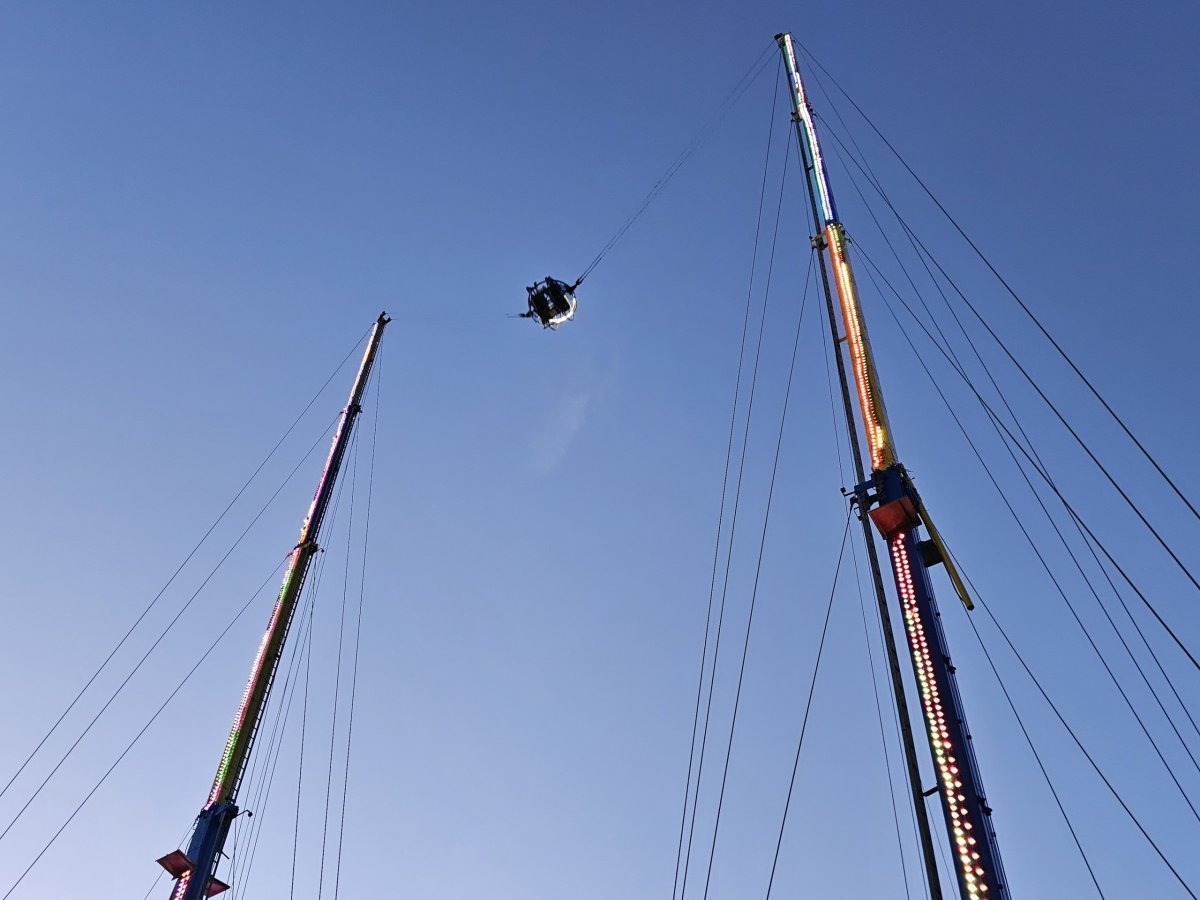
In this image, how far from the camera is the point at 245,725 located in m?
23.2

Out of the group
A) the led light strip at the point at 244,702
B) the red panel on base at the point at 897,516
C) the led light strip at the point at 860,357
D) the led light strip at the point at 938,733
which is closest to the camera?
the led light strip at the point at 938,733

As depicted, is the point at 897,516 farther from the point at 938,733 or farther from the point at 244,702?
the point at 244,702

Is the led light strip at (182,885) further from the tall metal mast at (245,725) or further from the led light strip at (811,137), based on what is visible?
the led light strip at (811,137)

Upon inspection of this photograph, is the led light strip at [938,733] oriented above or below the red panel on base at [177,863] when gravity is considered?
below

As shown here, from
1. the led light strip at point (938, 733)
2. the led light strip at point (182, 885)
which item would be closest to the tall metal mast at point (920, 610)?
the led light strip at point (938, 733)

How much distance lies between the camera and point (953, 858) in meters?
9.29

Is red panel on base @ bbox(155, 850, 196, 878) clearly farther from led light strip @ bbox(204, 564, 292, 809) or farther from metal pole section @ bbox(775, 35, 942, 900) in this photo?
metal pole section @ bbox(775, 35, 942, 900)

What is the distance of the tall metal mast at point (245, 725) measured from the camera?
20.0 meters

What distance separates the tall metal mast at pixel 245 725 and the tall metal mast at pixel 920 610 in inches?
702

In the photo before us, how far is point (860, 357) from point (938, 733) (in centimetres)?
790

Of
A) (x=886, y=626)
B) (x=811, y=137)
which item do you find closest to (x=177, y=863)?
(x=886, y=626)

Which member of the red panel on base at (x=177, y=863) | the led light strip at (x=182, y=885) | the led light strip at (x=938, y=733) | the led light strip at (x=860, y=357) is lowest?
the led light strip at (x=938, y=733)

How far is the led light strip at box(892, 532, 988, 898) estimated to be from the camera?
30.1 feet

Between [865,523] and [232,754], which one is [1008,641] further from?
[232,754]
